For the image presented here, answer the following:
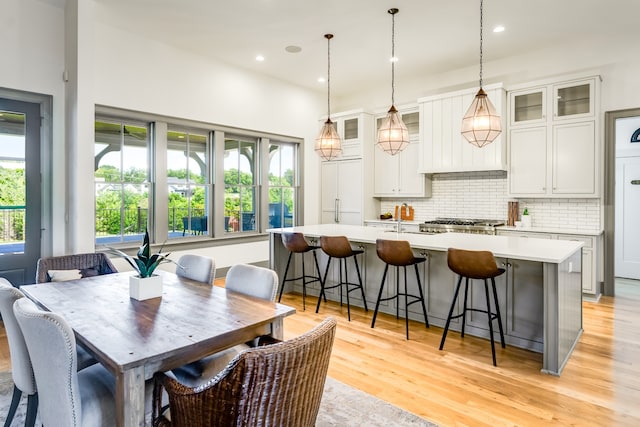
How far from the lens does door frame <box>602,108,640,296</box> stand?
4.79m

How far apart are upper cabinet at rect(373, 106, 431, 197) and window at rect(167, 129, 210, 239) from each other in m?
3.05

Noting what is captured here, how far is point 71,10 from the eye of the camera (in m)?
4.08

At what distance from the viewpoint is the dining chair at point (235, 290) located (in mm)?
1806

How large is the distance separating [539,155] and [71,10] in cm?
594

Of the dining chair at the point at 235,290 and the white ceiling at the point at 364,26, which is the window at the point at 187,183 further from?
the dining chair at the point at 235,290

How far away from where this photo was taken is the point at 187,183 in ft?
18.1

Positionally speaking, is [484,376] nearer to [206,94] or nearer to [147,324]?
[147,324]

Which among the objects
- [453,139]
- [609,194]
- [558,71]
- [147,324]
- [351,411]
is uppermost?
[558,71]

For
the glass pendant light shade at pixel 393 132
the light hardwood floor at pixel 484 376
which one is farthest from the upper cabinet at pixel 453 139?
the light hardwood floor at pixel 484 376

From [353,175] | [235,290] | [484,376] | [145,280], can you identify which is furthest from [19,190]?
[484,376]

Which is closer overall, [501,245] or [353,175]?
[501,245]

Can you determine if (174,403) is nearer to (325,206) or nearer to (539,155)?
(539,155)

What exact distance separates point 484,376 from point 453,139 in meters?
3.92

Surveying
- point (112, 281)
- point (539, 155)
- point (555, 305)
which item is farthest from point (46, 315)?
point (539, 155)
